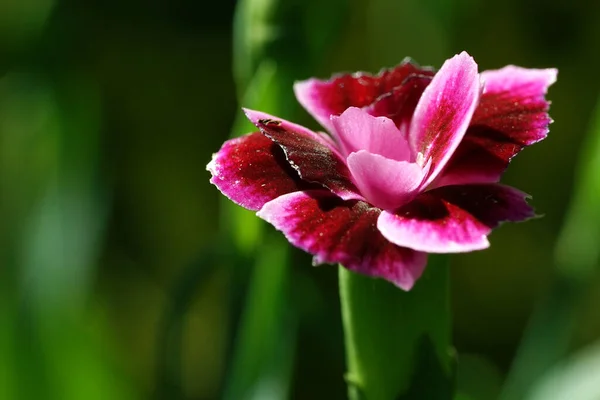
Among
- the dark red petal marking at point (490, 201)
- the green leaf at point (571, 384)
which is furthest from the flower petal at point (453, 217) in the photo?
the green leaf at point (571, 384)

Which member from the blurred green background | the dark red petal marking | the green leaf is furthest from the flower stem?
the blurred green background

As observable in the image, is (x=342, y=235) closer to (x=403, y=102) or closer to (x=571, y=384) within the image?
(x=403, y=102)

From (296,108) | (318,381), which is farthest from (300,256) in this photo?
(296,108)

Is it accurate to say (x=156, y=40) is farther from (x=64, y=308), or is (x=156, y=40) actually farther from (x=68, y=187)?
(x=64, y=308)

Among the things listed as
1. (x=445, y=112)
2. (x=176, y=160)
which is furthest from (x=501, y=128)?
(x=176, y=160)

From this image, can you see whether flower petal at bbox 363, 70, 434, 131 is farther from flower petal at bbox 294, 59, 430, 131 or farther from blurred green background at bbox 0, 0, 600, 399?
blurred green background at bbox 0, 0, 600, 399

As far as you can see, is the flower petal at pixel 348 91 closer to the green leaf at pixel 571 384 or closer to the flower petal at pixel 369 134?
the flower petal at pixel 369 134
